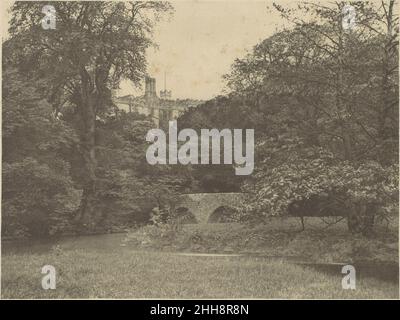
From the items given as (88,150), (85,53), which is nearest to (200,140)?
(88,150)

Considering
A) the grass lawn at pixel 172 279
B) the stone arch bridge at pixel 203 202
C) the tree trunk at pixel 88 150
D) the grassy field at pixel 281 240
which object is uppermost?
the tree trunk at pixel 88 150

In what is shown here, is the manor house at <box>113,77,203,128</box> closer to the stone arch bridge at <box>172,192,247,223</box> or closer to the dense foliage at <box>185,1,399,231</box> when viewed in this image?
the dense foliage at <box>185,1,399,231</box>

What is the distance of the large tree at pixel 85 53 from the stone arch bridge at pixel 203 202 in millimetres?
3326

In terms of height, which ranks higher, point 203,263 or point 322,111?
point 322,111

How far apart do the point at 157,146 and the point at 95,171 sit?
225 centimetres

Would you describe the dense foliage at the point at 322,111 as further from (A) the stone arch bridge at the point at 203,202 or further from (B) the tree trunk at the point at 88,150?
(B) the tree trunk at the point at 88,150

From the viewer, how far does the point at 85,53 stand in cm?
2008

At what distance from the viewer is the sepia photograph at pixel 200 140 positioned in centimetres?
1577

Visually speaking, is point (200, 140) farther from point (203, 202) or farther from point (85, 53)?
point (85, 53)

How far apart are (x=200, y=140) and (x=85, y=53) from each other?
5.75 m

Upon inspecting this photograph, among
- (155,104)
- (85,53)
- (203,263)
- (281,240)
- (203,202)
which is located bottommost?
(203,263)

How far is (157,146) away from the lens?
19.1 metres

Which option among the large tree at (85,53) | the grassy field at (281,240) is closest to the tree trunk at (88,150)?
the large tree at (85,53)
